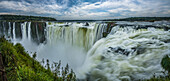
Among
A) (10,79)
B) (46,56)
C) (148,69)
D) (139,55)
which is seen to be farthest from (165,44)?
(46,56)

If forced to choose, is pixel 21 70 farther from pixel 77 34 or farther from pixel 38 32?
pixel 38 32

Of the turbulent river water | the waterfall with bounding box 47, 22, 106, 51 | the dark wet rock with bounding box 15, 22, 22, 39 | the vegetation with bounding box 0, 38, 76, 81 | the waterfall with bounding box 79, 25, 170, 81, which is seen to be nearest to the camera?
the vegetation with bounding box 0, 38, 76, 81

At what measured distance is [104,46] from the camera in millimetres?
9266

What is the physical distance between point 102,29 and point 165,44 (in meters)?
6.32

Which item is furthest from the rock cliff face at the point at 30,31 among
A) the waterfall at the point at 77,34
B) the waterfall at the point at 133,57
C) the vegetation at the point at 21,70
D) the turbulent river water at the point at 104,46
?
the vegetation at the point at 21,70

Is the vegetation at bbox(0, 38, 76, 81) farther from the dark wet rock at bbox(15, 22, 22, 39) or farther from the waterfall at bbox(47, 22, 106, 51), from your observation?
the dark wet rock at bbox(15, 22, 22, 39)

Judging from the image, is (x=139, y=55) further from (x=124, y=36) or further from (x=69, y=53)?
(x=69, y=53)

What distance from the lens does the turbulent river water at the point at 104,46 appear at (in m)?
6.21

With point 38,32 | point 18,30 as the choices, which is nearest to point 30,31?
point 38,32

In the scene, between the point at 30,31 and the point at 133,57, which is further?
the point at 30,31

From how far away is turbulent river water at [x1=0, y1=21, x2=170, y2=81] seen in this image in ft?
20.4

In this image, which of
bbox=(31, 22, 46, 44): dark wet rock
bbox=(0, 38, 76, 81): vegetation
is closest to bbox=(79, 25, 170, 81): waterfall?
bbox=(0, 38, 76, 81): vegetation

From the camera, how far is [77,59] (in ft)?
43.2

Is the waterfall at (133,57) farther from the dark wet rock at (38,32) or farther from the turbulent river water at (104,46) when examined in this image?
the dark wet rock at (38,32)
